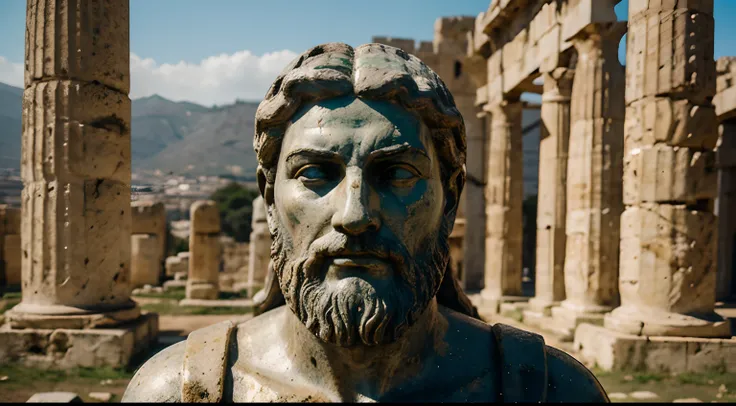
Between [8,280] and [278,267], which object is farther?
[8,280]

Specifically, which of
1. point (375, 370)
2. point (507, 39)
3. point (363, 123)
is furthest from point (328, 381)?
point (507, 39)

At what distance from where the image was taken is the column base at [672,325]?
24.0ft

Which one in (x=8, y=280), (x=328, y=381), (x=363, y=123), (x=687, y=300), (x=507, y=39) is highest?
(x=507, y=39)

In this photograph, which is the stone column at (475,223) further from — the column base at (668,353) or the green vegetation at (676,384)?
the green vegetation at (676,384)

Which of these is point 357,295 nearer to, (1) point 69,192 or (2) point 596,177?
(1) point 69,192

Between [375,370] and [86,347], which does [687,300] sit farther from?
[86,347]

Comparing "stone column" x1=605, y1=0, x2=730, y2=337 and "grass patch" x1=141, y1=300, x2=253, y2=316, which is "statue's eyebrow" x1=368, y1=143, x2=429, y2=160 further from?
"grass patch" x1=141, y1=300, x2=253, y2=316

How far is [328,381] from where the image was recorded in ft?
6.24

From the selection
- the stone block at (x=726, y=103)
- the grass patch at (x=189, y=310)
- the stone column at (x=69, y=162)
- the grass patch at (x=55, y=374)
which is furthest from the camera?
the stone block at (x=726, y=103)

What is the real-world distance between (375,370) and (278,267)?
486 mm

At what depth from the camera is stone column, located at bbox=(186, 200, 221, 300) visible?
16.2 m

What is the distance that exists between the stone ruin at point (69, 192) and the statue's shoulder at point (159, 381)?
20.3 ft

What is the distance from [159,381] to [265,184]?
792mm

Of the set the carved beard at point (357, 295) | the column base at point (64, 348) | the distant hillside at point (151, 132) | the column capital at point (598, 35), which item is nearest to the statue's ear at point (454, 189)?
the carved beard at point (357, 295)
